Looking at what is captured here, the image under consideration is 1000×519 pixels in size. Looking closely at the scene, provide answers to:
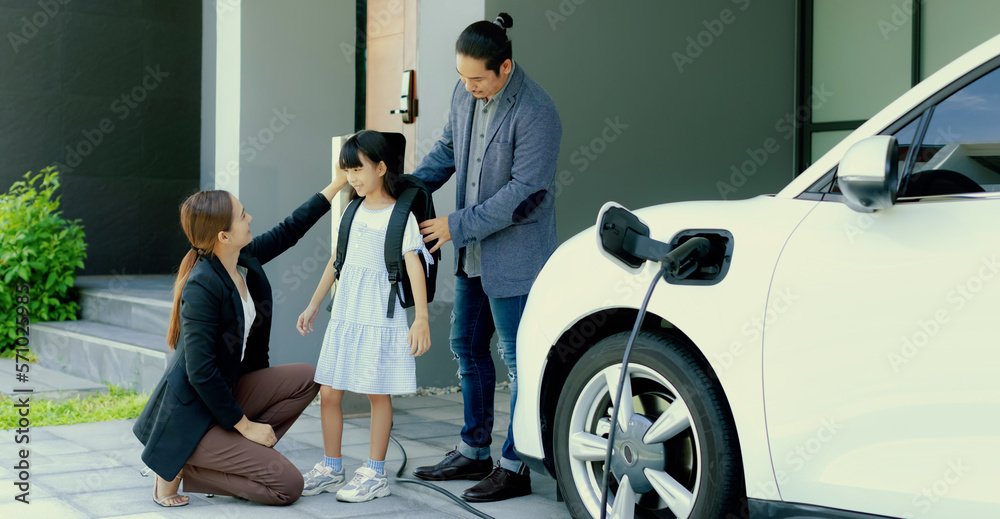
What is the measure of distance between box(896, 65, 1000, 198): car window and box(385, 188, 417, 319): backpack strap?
6.46ft

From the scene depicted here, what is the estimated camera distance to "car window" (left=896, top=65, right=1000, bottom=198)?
2398mm

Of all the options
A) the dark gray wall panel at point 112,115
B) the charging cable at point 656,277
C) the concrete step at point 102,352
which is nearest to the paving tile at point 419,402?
the concrete step at point 102,352

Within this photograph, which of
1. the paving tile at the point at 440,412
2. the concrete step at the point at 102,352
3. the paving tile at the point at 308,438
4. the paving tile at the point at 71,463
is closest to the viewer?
the paving tile at the point at 71,463

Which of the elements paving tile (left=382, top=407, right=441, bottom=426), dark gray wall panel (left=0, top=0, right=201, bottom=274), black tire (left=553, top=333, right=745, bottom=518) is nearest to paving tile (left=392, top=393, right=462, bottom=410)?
paving tile (left=382, top=407, right=441, bottom=426)

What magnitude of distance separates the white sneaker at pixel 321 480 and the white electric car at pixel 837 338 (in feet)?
4.48

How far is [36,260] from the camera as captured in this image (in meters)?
7.82

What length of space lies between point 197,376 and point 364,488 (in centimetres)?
79

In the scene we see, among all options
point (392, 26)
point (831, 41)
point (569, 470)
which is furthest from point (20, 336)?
point (831, 41)

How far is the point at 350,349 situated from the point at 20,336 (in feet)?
14.7

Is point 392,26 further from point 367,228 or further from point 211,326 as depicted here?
point 211,326

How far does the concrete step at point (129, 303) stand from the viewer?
23.5 ft

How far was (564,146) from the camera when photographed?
6.99 meters

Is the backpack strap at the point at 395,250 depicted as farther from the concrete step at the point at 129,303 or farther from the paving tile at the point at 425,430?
the concrete step at the point at 129,303

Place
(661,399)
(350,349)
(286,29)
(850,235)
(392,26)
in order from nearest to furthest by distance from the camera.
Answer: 1. (850,235)
2. (661,399)
3. (350,349)
4. (286,29)
5. (392,26)
